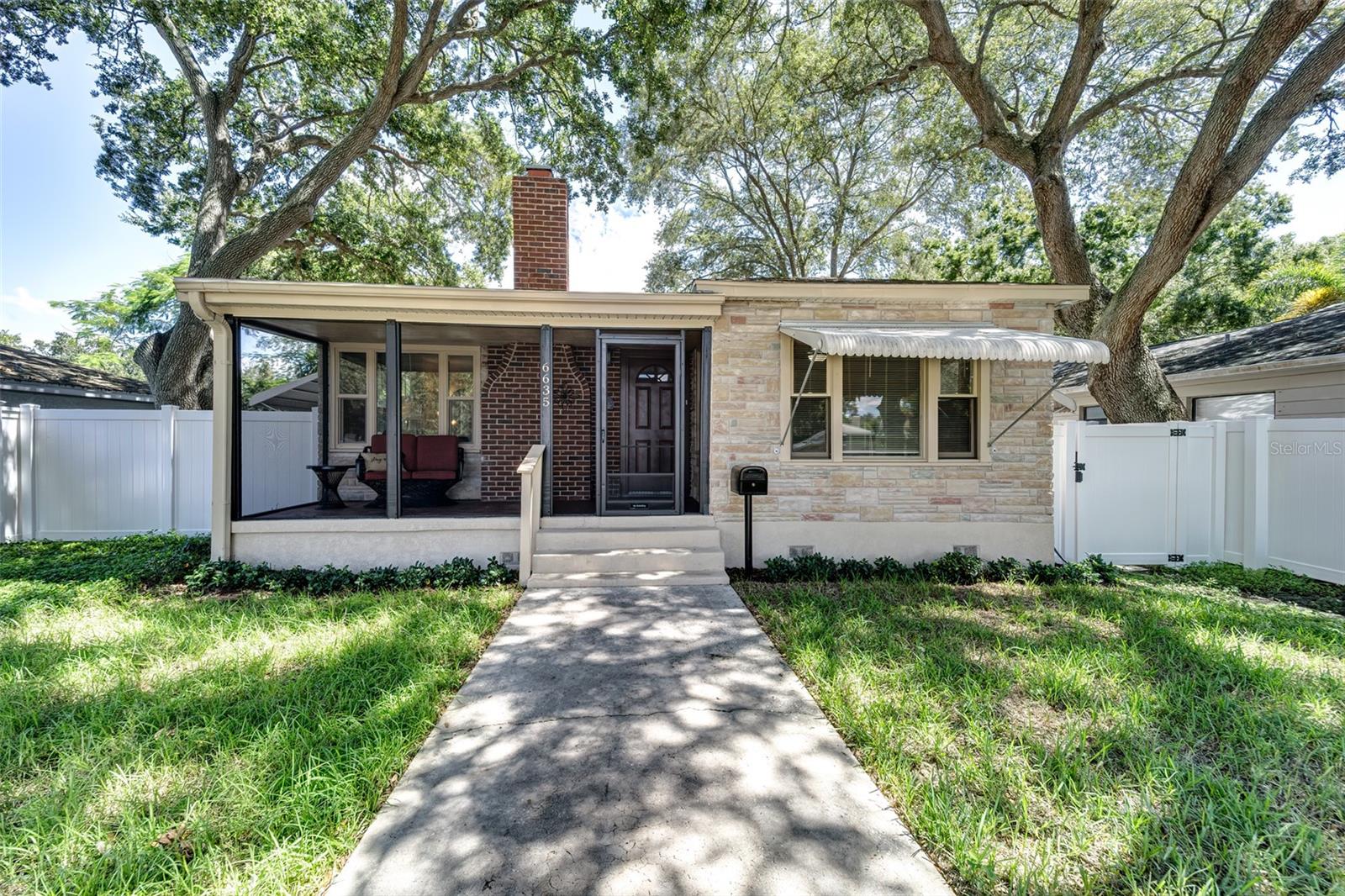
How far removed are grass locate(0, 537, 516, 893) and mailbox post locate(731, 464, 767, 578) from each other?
8.73 feet

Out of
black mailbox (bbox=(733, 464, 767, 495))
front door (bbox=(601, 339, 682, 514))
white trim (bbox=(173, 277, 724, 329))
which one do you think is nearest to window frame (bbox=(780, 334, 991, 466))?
black mailbox (bbox=(733, 464, 767, 495))

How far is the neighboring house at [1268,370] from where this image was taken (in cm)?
755

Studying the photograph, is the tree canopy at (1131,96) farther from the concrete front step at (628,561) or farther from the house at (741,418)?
the concrete front step at (628,561)

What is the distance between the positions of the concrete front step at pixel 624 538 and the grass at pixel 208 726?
1.14 metres

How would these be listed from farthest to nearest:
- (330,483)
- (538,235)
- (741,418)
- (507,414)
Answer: (507,414), (330,483), (538,235), (741,418)

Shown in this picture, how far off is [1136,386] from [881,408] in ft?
13.3

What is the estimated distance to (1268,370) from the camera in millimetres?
7945

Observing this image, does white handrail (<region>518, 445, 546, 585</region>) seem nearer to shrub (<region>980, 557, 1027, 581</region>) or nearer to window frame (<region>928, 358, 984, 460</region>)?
window frame (<region>928, 358, 984, 460</region>)

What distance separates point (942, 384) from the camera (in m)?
6.48

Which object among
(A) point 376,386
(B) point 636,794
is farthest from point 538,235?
(B) point 636,794

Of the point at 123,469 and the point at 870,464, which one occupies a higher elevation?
the point at 870,464

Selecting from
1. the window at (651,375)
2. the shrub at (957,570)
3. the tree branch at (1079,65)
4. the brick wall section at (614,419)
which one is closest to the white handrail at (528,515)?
the brick wall section at (614,419)

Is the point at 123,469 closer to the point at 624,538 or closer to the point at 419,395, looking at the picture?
the point at 419,395

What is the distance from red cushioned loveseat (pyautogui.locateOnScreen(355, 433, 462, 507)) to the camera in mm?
7324
